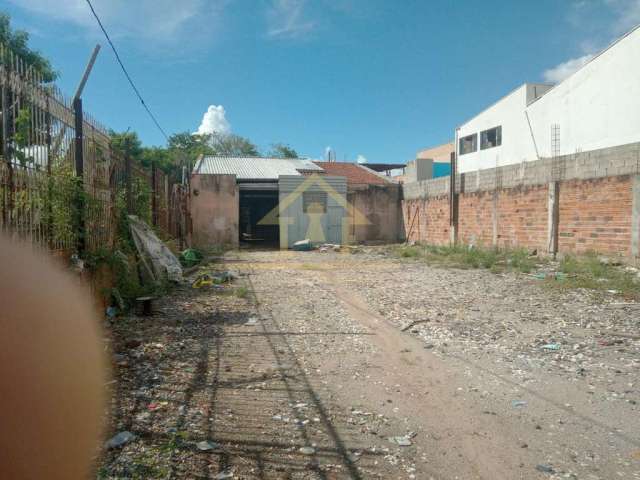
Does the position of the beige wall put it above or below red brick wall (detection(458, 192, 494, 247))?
above

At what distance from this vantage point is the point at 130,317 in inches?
190

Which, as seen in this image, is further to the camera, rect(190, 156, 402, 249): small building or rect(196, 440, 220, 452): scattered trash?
rect(190, 156, 402, 249): small building

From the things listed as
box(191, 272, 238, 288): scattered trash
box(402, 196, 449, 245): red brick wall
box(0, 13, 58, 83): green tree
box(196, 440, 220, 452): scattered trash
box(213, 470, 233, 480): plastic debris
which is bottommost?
box(213, 470, 233, 480): plastic debris

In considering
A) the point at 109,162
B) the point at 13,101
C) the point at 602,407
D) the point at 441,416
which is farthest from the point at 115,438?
the point at 109,162

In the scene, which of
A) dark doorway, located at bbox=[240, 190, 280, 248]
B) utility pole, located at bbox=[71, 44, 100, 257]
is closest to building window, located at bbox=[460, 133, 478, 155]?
dark doorway, located at bbox=[240, 190, 280, 248]

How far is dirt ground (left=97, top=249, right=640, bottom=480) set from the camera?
2.18 m

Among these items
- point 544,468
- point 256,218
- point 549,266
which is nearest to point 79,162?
point 544,468

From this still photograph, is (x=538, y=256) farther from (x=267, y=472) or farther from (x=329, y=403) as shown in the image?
(x=267, y=472)

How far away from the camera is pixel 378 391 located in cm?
308

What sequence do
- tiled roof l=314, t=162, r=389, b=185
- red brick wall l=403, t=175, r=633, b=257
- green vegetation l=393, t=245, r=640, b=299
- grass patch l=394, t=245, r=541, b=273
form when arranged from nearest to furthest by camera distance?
1. green vegetation l=393, t=245, r=640, b=299
2. red brick wall l=403, t=175, r=633, b=257
3. grass patch l=394, t=245, r=541, b=273
4. tiled roof l=314, t=162, r=389, b=185

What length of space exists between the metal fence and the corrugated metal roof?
12069 millimetres

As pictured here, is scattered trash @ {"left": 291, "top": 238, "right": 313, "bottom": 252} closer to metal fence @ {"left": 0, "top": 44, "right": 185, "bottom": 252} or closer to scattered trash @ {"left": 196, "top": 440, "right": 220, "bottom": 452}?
metal fence @ {"left": 0, "top": 44, "right": 185, "bottom": 252}

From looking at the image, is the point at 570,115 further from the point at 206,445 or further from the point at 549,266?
the point at 206,445

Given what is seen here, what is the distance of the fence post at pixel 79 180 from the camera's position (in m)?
4.36
